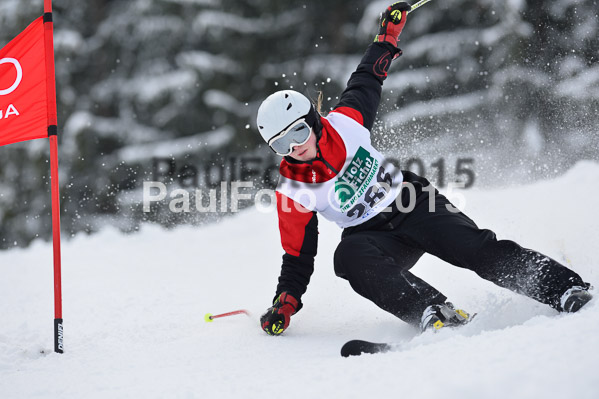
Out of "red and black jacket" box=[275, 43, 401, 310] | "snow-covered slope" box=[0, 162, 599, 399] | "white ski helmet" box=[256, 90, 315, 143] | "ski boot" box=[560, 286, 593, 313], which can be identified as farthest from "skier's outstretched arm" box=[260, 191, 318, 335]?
"ski boot" box=[560, 286, 593, 313]

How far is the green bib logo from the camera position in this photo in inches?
110

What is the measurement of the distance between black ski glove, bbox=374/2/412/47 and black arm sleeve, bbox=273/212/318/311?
3.45ft

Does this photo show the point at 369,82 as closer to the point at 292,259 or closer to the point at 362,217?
the point at 362,217

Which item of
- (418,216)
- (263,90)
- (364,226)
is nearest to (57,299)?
(364,226)

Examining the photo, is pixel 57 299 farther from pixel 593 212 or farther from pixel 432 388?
pixel 593 212

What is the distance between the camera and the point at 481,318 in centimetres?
230

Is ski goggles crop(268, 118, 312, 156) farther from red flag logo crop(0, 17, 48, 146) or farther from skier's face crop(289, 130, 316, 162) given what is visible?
red flag logo crop(0, 17, 48, 146)

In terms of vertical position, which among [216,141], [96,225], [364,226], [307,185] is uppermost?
[216,141]

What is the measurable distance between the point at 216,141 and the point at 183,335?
8.58 meters

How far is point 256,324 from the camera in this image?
3.10m

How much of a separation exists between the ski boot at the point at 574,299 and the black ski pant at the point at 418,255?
0.03m

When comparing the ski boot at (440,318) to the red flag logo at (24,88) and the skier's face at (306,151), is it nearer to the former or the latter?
the skier's face at (306,151)

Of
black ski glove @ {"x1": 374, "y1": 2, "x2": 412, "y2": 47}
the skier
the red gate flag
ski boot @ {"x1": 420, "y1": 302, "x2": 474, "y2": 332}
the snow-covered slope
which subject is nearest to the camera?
the snow-covered slope

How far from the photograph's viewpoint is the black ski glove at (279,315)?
9.33ft
